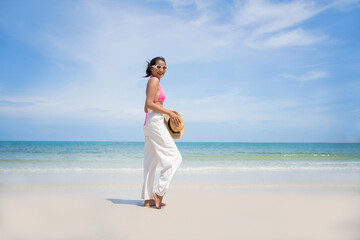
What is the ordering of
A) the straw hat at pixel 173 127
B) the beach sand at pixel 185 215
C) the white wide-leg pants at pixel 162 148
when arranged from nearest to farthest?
1. the beach sand at pixel 185 215
2. the white wide-leg pants at pixel 162 148
3. the straw hat at pixel 173 127

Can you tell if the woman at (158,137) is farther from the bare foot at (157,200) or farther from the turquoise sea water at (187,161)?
the turquoise sea water at (187,161)

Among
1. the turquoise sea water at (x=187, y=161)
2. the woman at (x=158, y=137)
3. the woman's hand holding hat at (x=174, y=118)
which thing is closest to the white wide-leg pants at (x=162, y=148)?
the woman at (x=158, y=137)

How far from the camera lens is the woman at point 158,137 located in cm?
399

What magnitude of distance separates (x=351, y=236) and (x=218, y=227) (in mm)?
1299

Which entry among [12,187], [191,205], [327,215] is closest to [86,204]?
[191,205]

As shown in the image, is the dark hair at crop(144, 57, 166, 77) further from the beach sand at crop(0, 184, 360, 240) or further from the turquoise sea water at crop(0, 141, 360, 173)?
the turquoise sea water at crop(0, 141, 360, 173)

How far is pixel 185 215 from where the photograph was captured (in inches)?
150

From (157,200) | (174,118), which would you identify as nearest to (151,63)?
(174,118)

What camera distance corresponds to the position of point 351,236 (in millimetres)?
3031

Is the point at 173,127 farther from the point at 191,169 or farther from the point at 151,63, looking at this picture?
the point at 191,169

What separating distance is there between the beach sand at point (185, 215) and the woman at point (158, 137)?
33 centimetres

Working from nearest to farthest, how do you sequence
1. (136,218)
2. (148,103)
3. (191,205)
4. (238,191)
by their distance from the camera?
(136,218), (148,103), (191,205), (238,191)

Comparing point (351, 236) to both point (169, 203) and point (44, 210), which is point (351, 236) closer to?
point (169, 203)

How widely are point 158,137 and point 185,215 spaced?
3.42ft
